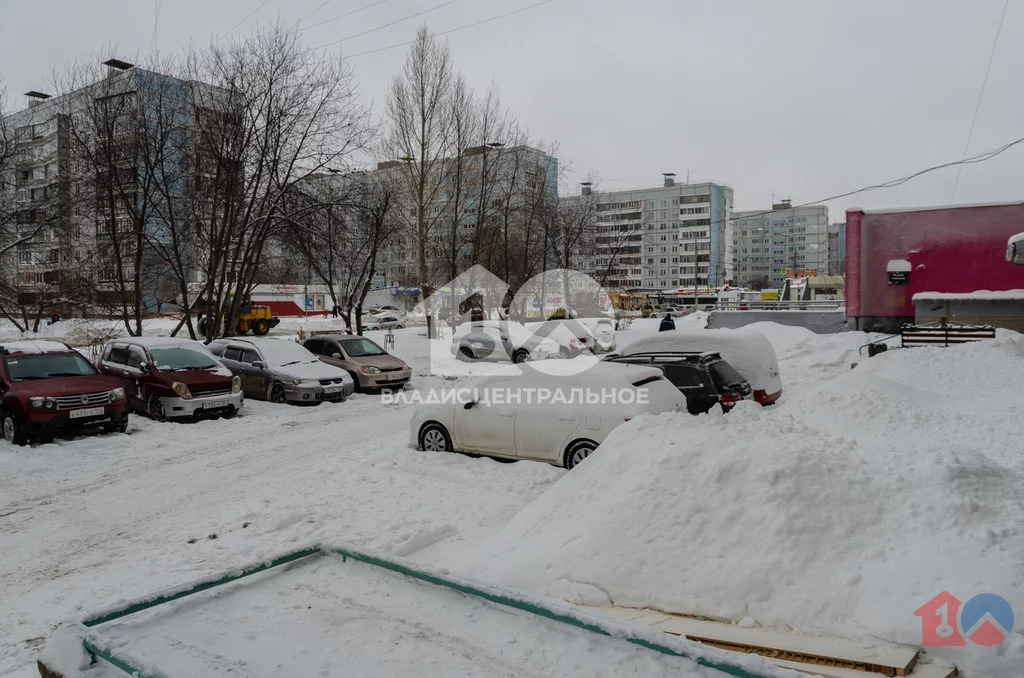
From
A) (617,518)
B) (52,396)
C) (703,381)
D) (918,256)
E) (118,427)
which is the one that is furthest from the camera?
(918,256)

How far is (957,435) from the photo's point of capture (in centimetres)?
991

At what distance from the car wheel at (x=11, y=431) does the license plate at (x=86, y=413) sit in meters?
0.72

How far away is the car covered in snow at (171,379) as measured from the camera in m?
12.7

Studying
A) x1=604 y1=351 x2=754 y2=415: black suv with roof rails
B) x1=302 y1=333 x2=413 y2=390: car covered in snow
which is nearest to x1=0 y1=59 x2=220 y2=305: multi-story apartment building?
x1=302 y1=333 x2=413 y2=390: car covered in snow

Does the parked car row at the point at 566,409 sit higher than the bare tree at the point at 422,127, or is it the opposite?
the bare tree at the point at 422,127

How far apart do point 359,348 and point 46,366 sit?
7608 millimetres

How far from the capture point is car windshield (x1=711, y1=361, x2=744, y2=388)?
33.4ft

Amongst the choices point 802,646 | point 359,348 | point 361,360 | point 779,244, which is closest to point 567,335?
point 359,348

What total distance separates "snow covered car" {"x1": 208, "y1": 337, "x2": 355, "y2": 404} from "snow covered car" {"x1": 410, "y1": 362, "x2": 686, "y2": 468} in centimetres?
604

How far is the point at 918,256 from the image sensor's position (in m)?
21.7

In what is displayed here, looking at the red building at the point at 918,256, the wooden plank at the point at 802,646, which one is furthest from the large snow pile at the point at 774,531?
the red building at the point at 918,256

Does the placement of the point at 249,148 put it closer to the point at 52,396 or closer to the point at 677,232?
the point at 52,396

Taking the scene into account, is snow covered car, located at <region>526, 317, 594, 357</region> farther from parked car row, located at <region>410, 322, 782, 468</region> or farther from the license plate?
the license plate

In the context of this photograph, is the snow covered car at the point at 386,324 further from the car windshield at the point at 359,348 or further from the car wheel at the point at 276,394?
the car wheel at the point at 276,394
